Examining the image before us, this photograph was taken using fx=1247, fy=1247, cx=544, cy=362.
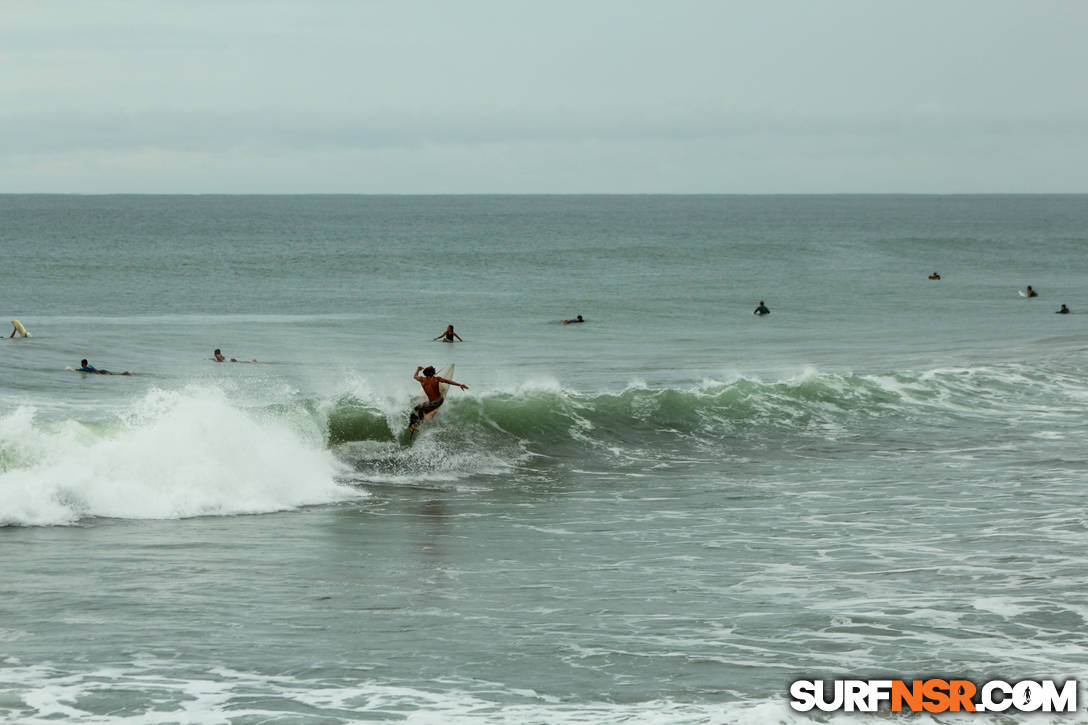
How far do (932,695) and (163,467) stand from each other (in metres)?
13.7

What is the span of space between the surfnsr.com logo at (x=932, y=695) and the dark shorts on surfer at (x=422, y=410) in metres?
15.0

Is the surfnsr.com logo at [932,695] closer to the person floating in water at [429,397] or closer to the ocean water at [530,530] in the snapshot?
the ocean water at [530,530]

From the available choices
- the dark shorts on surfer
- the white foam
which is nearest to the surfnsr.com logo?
the white foam

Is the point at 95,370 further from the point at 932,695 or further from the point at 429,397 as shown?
the point at 932,695

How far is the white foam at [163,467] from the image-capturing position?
19.0 meters

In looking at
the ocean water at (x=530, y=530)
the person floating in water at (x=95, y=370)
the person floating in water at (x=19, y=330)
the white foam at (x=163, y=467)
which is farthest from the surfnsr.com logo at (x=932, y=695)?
the person floating in water at (x=19, y=330)

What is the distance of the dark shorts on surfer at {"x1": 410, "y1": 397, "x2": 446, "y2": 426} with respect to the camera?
25.5 metres

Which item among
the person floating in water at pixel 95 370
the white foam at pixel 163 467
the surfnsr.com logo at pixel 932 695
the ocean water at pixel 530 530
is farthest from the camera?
the person floating in water at pixel 95 370

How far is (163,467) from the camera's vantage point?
2067 centimetres

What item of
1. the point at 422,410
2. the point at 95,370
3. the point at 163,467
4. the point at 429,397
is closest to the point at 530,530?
the point at 163,467

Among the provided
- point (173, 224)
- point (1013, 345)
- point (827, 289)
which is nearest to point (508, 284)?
point (827, 289)

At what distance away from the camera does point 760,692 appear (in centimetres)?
1124

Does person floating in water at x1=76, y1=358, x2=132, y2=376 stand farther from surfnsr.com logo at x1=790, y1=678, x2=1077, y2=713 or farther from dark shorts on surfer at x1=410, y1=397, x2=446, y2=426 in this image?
surfnsr.com logo at x1=790, y1=678, x2=1077, y2=713

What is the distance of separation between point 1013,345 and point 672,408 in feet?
71.6
